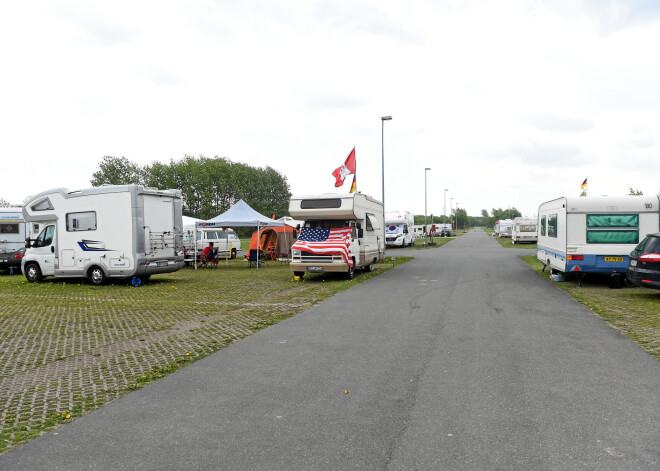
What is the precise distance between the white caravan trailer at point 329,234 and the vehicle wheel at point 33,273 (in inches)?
348

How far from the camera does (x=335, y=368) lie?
6.12m

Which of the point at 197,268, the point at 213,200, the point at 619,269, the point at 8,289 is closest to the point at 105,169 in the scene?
the point at 213,200

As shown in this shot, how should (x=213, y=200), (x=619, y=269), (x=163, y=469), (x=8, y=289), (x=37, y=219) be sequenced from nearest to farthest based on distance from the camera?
(x=163, y=469) → (x=619, y=269) → (x=8, y=289) → (x=37, y=219) → (x=213, y=200)

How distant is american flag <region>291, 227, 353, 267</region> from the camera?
16531 millimetres

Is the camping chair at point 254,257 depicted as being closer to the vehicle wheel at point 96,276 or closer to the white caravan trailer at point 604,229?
the vehicle wheel at point 96,276

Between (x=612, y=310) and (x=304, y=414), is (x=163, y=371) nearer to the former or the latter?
(x=304, y=414)

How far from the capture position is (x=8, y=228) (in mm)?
21250

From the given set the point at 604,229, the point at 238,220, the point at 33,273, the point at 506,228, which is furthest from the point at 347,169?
the point at 506,228

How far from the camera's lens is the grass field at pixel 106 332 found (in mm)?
5164

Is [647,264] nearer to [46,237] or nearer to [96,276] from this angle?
[96,276]

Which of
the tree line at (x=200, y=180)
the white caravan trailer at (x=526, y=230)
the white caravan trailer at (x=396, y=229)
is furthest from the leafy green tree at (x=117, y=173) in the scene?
the white caravan trailer at (x=526, y=230)

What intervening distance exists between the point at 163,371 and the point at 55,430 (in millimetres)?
1824

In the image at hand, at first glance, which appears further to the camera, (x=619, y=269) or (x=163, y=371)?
(x=619, y=269)

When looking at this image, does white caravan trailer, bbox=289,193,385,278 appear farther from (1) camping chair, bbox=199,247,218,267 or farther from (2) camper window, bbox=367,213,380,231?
(1) camping chair, bbox=199,247,218,267
